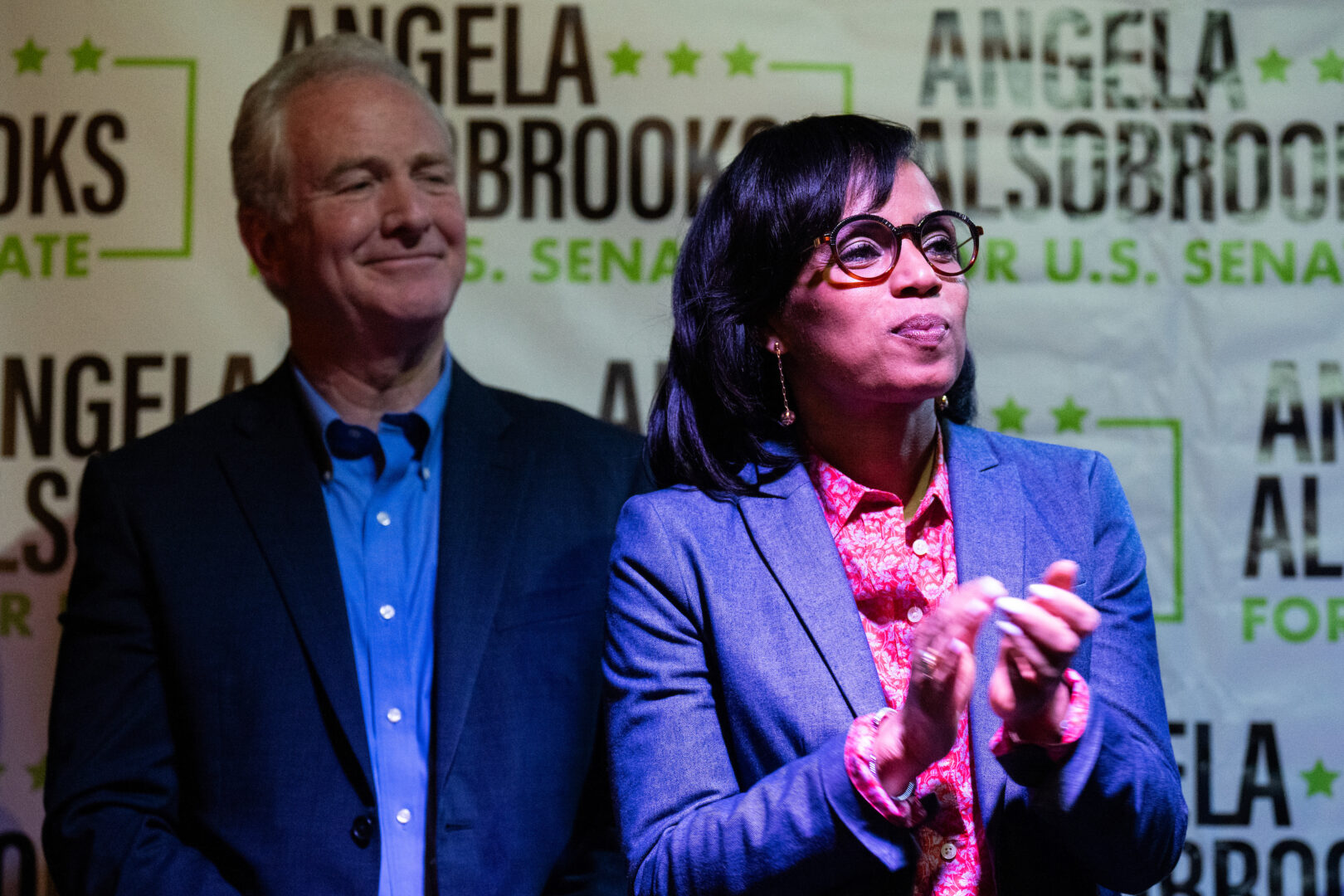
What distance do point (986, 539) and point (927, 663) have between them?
1.28 ft

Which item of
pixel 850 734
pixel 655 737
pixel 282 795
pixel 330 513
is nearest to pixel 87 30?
pixel 330 513

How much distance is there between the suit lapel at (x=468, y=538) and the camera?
2.42 meters

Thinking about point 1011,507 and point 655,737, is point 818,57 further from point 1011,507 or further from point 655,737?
point 655,737

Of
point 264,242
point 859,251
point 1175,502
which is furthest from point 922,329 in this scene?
point 264,242

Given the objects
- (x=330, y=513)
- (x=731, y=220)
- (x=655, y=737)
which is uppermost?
(x=731, y=220)

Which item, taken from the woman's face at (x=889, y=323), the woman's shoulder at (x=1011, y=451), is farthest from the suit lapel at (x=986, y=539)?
the woman's face at (x=889, y=323)

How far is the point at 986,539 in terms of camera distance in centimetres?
183

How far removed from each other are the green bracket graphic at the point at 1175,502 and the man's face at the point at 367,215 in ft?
4.81

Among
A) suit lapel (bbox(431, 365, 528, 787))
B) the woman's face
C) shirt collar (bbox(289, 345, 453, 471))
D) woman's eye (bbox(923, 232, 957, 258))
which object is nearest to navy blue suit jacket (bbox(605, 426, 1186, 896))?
the woman's face

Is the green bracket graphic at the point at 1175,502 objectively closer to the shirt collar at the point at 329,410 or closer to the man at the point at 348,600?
the man at the point at 348,600

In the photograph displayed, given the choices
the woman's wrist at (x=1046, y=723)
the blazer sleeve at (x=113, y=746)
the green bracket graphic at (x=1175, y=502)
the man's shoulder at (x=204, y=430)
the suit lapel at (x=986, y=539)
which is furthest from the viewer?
the green bracket graphic at (x=1175, y=502)

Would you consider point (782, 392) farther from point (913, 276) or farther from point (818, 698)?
point (818, 698)

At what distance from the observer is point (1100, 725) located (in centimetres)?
158

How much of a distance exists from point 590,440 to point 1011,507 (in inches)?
43.2
